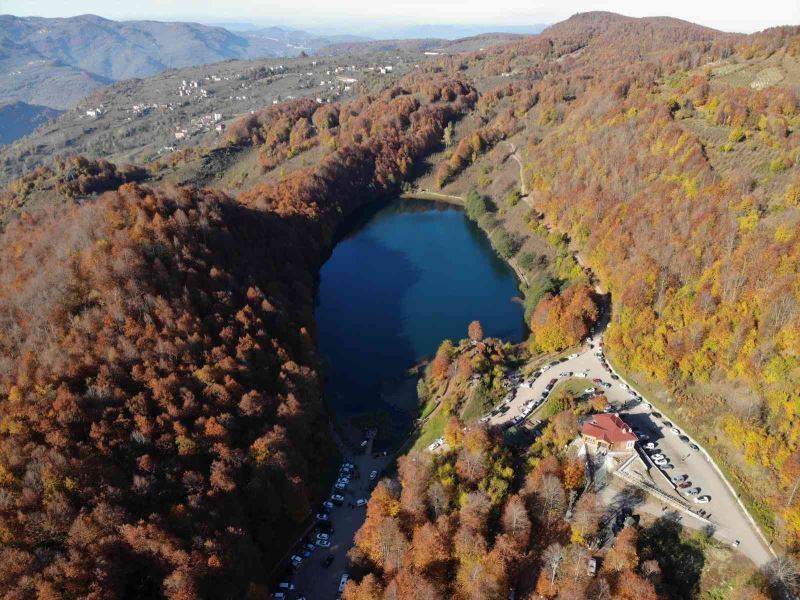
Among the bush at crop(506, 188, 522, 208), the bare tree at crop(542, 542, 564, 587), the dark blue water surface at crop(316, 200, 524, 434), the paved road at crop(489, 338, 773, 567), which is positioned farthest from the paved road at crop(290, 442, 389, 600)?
the bush at crop(506, 188, 522, 208)

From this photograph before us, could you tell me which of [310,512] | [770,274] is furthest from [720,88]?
[310,512]

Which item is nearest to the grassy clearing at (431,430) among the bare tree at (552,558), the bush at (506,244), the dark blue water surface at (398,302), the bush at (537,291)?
the dark blue water surface at (398,302)

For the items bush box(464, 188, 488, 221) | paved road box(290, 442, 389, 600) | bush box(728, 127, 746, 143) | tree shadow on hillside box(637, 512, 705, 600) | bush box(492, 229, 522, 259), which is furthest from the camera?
bush box(464, 188, 488, 221)

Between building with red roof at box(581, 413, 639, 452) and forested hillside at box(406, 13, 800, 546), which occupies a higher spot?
forested hillside at box(406, 13, 800, 546)

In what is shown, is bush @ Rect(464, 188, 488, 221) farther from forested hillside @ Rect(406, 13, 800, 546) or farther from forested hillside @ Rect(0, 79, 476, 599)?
forested hillside @ Rect(0, 79, 476, 599)

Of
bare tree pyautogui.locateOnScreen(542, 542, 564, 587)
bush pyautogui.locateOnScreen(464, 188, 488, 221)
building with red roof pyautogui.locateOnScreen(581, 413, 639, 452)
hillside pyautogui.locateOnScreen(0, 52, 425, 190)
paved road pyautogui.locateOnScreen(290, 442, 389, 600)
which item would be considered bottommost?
paved road pyautogui.locateOnScreen(290, 442, 389, 600)

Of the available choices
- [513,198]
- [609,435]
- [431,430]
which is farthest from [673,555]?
[513,198]

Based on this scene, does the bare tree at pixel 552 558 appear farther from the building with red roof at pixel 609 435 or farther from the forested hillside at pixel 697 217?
the forested hillside at pixel 697 217
